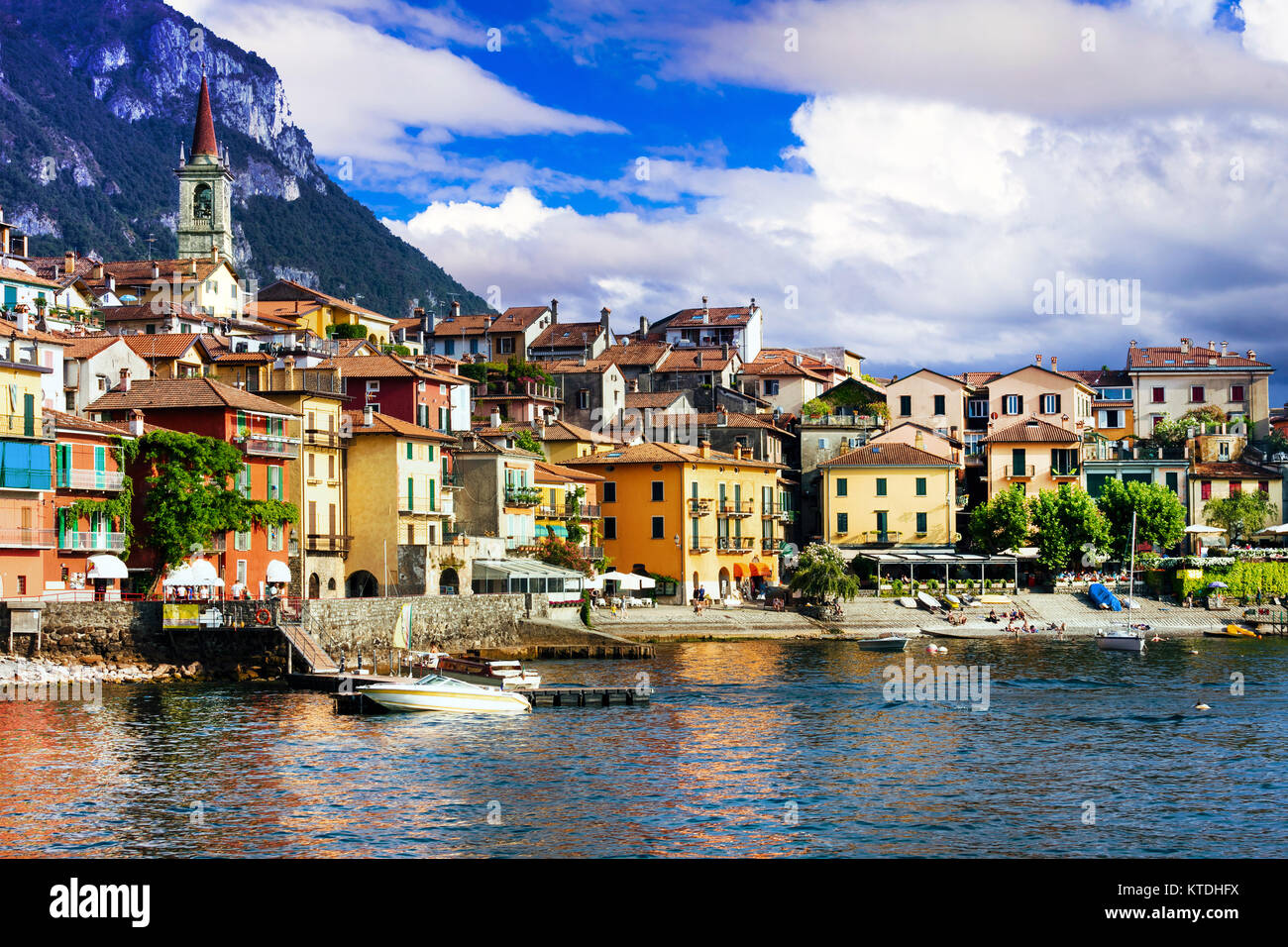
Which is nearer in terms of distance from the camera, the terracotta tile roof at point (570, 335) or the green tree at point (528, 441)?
the green tree at point (528, 441)

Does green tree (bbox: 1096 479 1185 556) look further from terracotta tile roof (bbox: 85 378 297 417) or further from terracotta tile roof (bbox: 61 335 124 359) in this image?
terracotta tile roof (bbox: 61 335 124 359)

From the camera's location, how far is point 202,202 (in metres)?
161

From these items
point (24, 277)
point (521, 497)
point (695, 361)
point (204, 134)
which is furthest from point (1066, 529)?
point (204, 134)

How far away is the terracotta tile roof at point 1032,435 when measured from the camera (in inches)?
4213

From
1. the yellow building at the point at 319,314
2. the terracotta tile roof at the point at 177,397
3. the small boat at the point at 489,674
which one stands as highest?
the yellow building at the point at 319,314

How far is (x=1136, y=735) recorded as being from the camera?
44.7m

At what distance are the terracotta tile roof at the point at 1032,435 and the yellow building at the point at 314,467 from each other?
5183 cm

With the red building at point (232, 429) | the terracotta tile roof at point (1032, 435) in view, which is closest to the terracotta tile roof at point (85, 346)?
the red building at point (232, 429)

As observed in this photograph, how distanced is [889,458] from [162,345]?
165ft

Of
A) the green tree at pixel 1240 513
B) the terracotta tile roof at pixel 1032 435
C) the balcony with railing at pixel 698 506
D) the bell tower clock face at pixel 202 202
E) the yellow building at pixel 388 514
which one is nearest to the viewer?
the yellow building at pixel 388 514

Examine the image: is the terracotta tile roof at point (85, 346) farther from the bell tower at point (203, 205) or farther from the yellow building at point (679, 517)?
the bell tower at point (203, 205)

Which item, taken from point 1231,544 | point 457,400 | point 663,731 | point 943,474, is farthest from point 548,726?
point 1231,544

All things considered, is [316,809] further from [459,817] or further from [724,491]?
[724,491]

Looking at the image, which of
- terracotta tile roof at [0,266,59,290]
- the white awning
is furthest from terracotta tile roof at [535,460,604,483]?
terracotta tile roof at [0,266,59,290]
